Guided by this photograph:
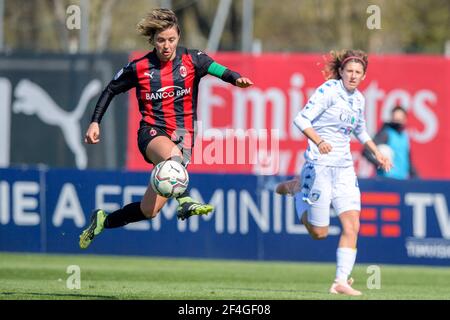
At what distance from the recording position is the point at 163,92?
425 inches

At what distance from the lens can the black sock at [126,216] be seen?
11.0 meters

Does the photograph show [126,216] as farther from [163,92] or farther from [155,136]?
[163,92]

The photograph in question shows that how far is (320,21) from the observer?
34688 millimetres

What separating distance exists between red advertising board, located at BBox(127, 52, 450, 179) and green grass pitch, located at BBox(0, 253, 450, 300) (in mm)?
4891

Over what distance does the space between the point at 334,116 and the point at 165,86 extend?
167 cm

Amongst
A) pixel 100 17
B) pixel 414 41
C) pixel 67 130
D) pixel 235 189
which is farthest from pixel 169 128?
pixel 414 41

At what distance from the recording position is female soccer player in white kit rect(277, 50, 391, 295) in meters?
11.1

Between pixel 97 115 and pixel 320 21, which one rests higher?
pixel 320 21

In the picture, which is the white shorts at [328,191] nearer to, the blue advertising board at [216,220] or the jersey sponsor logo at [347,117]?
the jersey sponsor logo at [347,117]

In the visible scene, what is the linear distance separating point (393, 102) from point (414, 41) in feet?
54.4

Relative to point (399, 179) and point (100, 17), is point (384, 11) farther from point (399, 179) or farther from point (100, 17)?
point (399, 179)

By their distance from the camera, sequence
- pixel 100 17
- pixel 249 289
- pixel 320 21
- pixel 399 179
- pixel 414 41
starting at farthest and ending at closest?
1. pixel 414 41
2. pixel 320 21
3. pixel 100 17
4. pixel 399 179
5. pixel 249 289

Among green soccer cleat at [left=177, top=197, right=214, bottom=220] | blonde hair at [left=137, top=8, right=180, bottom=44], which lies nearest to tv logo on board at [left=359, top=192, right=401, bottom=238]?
green soccer cleat at [left=177, top=197, right=214, bottom=220]

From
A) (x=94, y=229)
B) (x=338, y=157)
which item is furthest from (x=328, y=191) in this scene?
(x=94, y=229)
